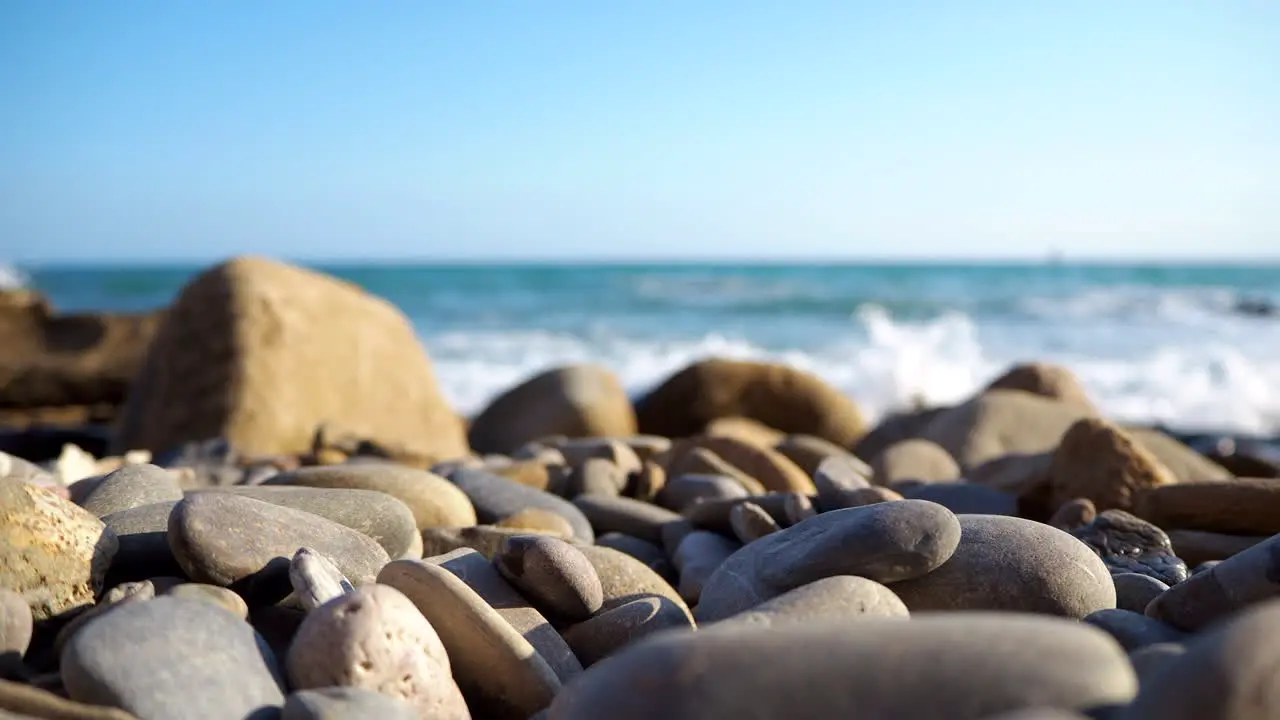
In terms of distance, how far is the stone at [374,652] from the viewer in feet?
5.26

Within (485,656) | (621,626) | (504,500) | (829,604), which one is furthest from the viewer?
(504,500)

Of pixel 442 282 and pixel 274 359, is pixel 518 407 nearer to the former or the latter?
pixel 274 359

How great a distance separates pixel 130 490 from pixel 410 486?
0.71 m

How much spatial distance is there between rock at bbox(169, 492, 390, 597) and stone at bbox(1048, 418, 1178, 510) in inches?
94.8

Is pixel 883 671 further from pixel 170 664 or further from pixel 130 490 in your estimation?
pixel 130 490

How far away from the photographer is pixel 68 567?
1899 mm

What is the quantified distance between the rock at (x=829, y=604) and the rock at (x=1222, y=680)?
0.55 meters

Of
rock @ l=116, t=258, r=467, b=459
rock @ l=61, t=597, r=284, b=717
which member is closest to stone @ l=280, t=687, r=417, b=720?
rock @ l=61, t=597, r=284, b=717

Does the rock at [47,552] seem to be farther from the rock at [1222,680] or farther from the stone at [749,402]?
the stone at [749,402]

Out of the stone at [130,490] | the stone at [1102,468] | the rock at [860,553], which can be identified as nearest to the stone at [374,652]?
the rock at [860,553]

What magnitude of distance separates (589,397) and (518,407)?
0.54 metres

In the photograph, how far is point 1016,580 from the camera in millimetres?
2014

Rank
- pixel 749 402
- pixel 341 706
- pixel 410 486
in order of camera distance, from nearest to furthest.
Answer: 1. pixel 341 706
2. pixel 410 486
3. pixel 749 402

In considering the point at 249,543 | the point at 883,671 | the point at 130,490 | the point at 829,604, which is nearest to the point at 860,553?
the point at 829,604
